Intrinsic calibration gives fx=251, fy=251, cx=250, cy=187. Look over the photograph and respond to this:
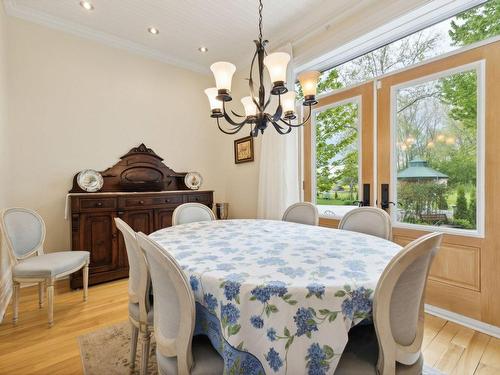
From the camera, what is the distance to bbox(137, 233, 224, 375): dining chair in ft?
3.04

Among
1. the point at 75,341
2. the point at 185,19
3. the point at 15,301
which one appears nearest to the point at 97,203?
the point at 15,301

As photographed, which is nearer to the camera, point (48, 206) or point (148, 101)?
point (48, 206)

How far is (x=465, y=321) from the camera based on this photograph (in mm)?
2014

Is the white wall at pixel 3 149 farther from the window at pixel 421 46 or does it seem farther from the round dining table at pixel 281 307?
the window at pixel 421 46

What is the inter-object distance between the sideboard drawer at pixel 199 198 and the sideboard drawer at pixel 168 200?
137 mm

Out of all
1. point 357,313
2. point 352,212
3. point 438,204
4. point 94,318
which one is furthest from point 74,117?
point 438,204

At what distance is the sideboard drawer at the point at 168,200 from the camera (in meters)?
3.34

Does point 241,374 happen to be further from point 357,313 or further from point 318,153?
point 318,153

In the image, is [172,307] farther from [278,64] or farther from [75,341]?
[278,64]

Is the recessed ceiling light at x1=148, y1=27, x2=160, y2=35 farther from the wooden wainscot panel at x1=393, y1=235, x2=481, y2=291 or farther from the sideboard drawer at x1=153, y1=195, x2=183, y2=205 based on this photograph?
the wooden wainscot panel at x1=393, y1=235, x2=481, y2=291

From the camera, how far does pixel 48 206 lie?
2988 millimetres

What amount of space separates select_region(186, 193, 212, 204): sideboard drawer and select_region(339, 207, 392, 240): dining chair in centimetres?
219

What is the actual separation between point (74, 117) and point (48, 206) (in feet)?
3.73

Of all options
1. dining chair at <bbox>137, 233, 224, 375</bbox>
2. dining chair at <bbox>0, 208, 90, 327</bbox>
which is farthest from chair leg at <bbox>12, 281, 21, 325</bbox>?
dining chair at <bbox>137, 233, 224, 375</bbox>
